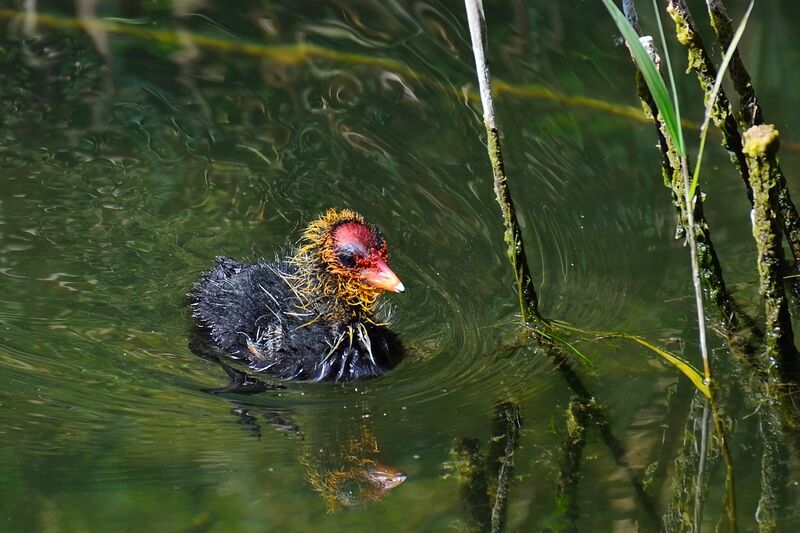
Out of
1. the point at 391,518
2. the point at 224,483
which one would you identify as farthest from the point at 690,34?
the point at 224,483

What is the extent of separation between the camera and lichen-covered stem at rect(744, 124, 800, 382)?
388 centimetres

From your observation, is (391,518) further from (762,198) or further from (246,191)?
(246,191)

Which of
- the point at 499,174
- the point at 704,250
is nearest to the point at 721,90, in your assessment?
the point at 704,250

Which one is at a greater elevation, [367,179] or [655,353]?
[367,179]

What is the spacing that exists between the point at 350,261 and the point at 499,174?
93 cm

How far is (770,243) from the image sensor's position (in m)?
4.18

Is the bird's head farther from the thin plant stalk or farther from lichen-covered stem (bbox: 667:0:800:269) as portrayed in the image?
lichen-covered stem (bbox: 667:0:800:269)

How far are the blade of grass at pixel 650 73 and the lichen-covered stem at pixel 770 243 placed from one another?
256 millimetres

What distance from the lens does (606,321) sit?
5.04 m

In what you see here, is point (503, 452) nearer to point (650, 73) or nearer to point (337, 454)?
point (337, 454)

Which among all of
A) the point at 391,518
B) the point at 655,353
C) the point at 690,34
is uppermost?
the point at 690,34

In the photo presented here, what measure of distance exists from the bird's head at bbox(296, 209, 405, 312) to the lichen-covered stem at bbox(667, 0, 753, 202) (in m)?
1.51

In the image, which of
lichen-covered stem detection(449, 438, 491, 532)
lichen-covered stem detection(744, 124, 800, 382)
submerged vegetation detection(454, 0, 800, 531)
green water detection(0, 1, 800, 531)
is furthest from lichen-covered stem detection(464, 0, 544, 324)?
lichen-covered stem detection(744, 124, 800, 382)

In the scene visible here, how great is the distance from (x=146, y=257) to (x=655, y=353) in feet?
8.79
